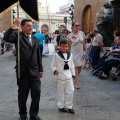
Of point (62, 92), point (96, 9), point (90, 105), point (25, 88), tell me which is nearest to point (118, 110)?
point (90, 105)

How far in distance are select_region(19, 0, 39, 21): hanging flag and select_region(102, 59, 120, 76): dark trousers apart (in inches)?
176

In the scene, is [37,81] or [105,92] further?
[105,92]

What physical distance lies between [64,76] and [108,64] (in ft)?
13.5

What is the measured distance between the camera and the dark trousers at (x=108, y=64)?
9109 millimetres

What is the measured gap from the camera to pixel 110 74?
10.0m

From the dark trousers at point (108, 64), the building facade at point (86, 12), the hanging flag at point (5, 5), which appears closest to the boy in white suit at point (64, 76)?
the hanging flag at point (5, 5)

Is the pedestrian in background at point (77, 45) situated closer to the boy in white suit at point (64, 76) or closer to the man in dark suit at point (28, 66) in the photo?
the boy in white suit at point (64, 76)

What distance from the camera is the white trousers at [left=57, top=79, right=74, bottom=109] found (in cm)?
546

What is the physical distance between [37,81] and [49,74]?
554cm

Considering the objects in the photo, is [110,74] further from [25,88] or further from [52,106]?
[25,88]

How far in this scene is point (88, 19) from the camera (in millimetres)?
23641

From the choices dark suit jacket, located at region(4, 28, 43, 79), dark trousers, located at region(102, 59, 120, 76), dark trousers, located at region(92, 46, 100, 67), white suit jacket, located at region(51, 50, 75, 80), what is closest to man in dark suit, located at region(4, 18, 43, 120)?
dark suit jacket, located at region(4, 28, 43, 79)

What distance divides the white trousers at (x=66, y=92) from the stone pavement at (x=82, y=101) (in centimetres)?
20

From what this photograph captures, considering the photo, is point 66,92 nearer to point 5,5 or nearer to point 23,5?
point 23,5
